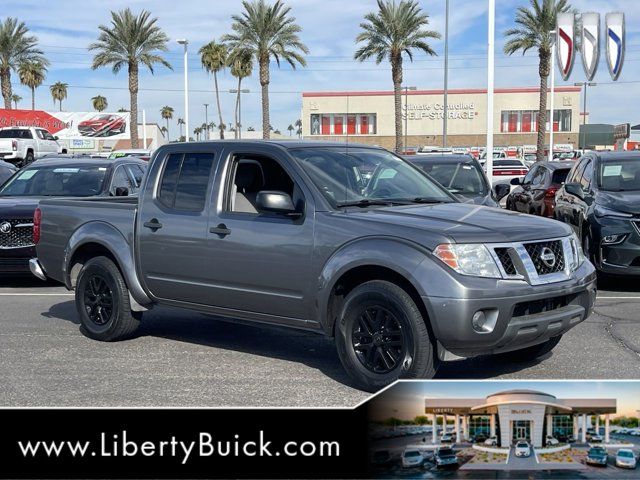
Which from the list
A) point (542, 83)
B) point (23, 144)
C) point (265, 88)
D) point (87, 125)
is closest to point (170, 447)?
point (23, 144)

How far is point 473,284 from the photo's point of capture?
5.61m

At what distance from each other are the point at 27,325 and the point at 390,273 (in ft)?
15.5

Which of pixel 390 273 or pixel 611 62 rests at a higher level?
pixel 611 62

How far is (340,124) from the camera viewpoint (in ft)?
261

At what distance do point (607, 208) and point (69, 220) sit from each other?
21.2 feet

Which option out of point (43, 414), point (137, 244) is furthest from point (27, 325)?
point (43, 414)

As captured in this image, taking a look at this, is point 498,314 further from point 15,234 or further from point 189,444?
point 15,234

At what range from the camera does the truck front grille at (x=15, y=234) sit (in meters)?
11.6

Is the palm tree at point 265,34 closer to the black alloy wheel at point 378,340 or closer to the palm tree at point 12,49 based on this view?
the palm tree at point 12,49

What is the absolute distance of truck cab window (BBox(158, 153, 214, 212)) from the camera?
7.27 metres

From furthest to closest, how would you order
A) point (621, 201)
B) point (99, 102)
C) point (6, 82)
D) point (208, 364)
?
point (99, 102), point (6, 82), point (621, 201), point (208, 364)

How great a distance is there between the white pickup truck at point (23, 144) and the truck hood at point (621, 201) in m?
29.6

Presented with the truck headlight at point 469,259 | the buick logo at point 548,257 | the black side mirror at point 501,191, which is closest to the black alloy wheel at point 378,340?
the truck headlight at point 469,259

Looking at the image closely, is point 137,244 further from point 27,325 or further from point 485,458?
point 485,458
